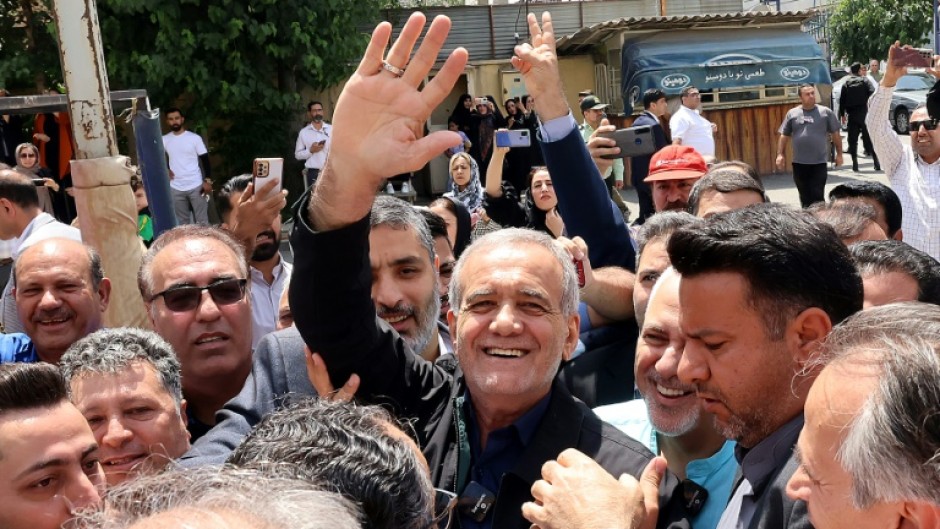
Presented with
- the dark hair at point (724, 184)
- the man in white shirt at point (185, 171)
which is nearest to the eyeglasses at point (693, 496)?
the dark hair at point (724, 184)

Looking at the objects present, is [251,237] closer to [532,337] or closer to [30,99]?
[532,337]

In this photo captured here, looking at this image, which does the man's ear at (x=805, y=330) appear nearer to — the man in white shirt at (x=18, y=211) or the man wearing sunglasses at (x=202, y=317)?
the man wearing sunglasses at (x=202, y=317)

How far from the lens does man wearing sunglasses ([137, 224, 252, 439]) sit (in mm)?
2975

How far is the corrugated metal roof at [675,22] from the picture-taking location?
17.8m

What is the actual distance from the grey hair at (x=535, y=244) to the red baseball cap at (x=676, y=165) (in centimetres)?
246

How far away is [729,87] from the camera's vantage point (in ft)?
59.8

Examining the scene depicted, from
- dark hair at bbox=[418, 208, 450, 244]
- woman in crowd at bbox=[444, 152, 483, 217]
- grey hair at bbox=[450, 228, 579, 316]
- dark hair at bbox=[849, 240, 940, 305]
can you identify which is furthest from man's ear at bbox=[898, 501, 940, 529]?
woman in crowd at bbox=[444, 152, 483, 217]

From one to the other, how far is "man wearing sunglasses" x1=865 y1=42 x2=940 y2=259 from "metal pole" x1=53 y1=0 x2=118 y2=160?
4.07 meters

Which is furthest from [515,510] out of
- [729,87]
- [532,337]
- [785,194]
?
[729,87]

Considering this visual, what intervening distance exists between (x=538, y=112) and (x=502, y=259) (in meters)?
1.26

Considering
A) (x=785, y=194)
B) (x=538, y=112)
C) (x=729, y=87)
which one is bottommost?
(x=785, y=194)

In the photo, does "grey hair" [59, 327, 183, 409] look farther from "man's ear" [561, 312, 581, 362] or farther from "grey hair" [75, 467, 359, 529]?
"grey hair" [75, 467, 359, 529]

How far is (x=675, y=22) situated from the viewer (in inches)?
701

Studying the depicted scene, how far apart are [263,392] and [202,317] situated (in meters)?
0.56
